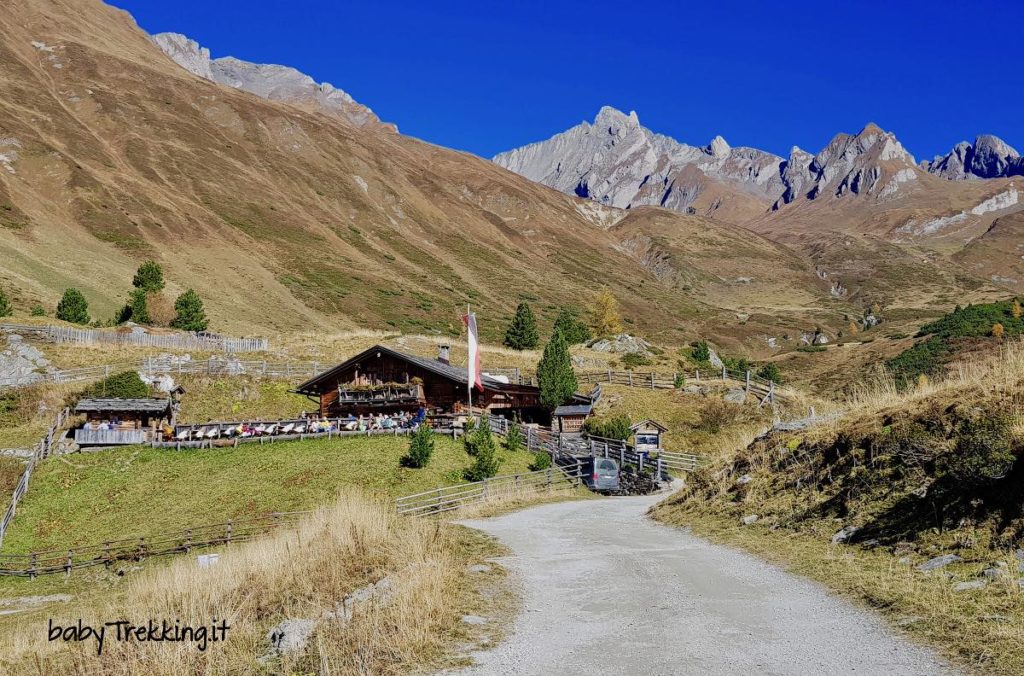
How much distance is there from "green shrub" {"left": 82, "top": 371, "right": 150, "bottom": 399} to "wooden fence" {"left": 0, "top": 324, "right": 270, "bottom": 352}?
11.4 meters

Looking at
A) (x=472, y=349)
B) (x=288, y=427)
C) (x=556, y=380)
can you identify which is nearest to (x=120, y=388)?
(x=288, y=427)

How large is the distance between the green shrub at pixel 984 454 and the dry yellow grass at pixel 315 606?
6894mm

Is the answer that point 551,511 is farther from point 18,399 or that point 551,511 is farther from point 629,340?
point 629,340

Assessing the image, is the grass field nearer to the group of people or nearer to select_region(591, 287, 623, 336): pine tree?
the group of people

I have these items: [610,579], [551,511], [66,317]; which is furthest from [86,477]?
[66,317]

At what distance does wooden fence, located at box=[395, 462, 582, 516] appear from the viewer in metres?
24.8

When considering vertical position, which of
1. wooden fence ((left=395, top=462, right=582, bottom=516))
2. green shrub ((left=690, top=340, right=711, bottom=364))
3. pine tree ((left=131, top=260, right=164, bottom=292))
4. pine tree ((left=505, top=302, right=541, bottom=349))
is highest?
pine tree ((left=131, top=260, right=164, bottom=292))

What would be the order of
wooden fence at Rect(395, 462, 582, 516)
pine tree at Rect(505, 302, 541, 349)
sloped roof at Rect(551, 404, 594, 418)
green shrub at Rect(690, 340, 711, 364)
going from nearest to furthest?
wooden fence at Rect(395, 462, 582, 516), sloped roof at Rect(551, 404, 594, 418), green shrub at Rect(690, 340, 711, 364), pine tree at Rect(505, 302, 541, 349)

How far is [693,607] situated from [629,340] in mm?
68020

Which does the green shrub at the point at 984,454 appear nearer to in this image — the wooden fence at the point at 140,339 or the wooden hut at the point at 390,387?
the wooden hut at the point at 390,387

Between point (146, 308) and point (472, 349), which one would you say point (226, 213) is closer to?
point (146, 308)

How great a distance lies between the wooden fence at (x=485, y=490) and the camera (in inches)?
978

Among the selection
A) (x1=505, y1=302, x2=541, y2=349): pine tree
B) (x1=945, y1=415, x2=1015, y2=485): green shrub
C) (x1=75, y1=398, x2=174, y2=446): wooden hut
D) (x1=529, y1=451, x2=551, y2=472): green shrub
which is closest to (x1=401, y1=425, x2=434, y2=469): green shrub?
(x1=529, y1=451, x2=551, y2=472): green shrub

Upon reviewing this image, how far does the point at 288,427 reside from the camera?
122 ft
